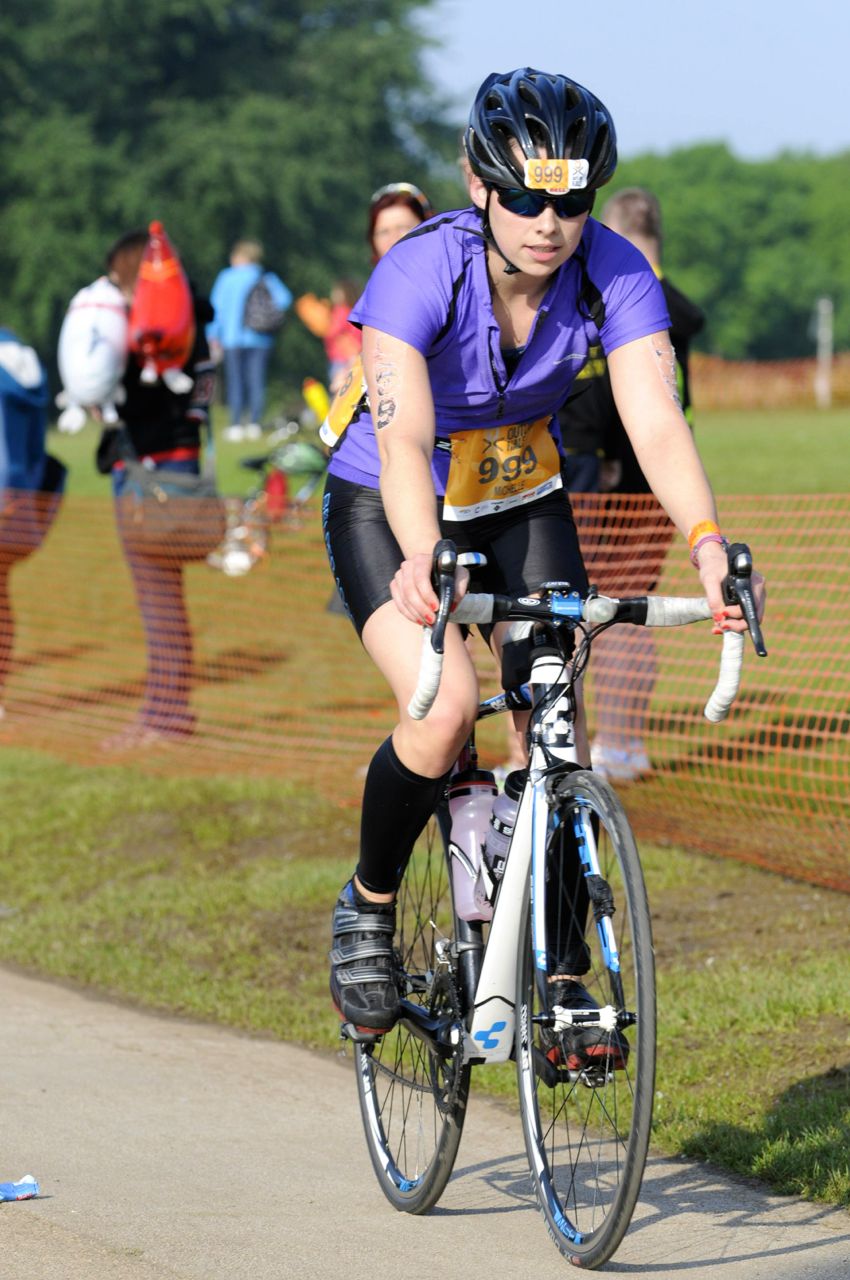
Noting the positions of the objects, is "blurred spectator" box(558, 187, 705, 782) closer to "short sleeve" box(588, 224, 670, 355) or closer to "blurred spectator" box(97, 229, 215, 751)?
"blurred spectator" box(97, 229, 215, 751)

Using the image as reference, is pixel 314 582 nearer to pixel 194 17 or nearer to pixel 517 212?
pixel 517 212

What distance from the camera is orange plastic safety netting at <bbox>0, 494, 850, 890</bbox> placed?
7391mm

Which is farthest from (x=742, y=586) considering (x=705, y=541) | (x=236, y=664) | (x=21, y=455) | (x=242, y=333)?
(x=242, y=333)

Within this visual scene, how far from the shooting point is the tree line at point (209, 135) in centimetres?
5694

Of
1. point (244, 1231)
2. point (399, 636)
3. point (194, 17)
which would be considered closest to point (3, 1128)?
point (244, 1231)

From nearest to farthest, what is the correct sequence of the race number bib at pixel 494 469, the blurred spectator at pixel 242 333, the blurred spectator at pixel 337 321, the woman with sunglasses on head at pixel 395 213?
the race number bib at pixel 494 469 → the woman with sunglasses on head at pixel 395 213 → the blurred spectator at pixel 337 321 → the blurred spectator at pixel 242 333

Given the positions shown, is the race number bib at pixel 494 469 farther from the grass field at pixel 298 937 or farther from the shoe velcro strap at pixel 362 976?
the grass field at pixel 298 937

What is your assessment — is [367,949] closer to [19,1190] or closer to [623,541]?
[19,1190]

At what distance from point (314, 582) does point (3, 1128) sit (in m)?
7.37

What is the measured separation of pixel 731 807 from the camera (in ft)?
24.3

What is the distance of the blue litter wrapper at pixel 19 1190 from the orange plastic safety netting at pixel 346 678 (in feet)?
10.7

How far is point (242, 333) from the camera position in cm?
2512

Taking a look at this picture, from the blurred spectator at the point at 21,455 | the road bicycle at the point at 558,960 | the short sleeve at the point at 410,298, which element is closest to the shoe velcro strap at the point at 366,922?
the road bicycle at the point at 558,960

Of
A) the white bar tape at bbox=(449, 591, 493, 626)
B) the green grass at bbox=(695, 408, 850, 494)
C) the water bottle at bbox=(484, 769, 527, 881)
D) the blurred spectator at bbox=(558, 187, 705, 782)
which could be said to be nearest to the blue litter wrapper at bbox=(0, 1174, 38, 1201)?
the water bottle at bbox=(484, 769, 527, 881)
